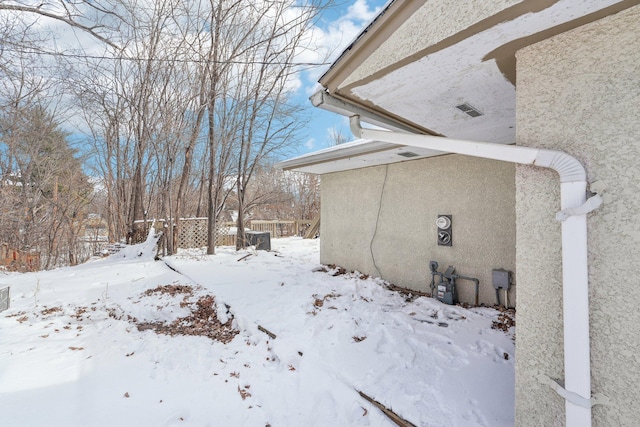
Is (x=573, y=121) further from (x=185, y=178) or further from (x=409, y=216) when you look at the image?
(x=185, y=178)

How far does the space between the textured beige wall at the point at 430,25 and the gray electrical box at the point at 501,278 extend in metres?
3.53

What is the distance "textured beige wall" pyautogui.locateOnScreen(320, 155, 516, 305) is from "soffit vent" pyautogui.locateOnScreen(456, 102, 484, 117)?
1873 millimetres

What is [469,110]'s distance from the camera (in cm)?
251

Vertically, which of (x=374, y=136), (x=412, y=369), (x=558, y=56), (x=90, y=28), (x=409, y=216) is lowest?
(x=412, y=369)

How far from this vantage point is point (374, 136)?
92.2 inches

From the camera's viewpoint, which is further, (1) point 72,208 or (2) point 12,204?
(1) point 72,208

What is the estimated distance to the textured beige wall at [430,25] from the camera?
52.6 inches

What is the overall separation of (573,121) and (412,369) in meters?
2.19

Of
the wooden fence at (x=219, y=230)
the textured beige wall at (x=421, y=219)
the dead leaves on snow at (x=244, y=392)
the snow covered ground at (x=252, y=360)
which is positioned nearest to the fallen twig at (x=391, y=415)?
the snow covered ground at (x=252, y=360)

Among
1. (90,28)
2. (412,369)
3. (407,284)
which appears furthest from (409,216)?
(90,28)

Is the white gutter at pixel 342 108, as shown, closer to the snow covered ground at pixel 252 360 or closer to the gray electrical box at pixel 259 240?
the snow covered ground at pixel 252 360

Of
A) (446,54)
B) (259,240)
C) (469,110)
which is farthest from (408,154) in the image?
(259,240)

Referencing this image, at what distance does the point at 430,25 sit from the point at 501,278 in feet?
12.1

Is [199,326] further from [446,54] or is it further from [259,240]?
[259,240]
